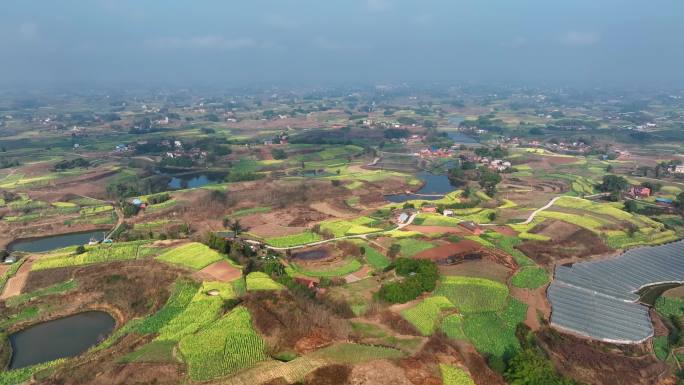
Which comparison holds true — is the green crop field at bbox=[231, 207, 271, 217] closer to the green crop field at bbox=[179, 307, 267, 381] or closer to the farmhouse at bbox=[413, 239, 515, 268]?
the farmhouse at bbox=[413, 239, 515, 268]

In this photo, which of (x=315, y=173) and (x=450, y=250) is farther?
(x=315, y=173)

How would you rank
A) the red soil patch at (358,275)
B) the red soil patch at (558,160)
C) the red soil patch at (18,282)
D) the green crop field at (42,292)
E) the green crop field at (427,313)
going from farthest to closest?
the red soil patch at (558,160)
the red soil patch at (358,275)
the red soil patch at (18,282)
the green crop field at (42,292)
the green crop field at (427,313)

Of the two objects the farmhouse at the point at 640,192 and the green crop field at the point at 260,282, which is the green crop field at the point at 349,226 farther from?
the farmhouse at the point at 640,192

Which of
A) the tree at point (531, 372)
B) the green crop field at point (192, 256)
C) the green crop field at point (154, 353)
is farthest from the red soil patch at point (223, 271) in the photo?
the tree at point (531, 372)

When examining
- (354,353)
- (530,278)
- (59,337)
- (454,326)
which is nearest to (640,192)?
(530,278)

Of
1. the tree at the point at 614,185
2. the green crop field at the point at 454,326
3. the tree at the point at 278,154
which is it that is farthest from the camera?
the tree at the point at 278,154

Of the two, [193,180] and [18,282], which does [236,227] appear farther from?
[193,180]

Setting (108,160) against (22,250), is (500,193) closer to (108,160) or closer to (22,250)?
(22,250)
